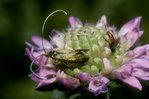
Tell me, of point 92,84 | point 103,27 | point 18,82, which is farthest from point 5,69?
point 92,84

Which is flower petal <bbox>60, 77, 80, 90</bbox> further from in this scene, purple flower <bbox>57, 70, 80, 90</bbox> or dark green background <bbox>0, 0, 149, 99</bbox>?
dark green background <bbox>0, 0, 149, 99</bbox>

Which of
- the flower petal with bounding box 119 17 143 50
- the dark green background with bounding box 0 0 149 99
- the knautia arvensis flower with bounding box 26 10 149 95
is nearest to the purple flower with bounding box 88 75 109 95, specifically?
the knautia arvensis flower with bounding box 26 10 149 95

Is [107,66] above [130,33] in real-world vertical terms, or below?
below

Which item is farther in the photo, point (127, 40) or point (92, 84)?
point (127, 40)

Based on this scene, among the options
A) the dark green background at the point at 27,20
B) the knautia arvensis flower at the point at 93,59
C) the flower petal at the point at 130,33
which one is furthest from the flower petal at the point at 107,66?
the dark green background at the point at 27,20

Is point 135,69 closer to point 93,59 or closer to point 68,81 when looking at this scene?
point 93,59

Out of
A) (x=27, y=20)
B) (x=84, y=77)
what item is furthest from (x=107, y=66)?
(x=27, y=20)

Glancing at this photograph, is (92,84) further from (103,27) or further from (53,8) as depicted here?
(53,8)
